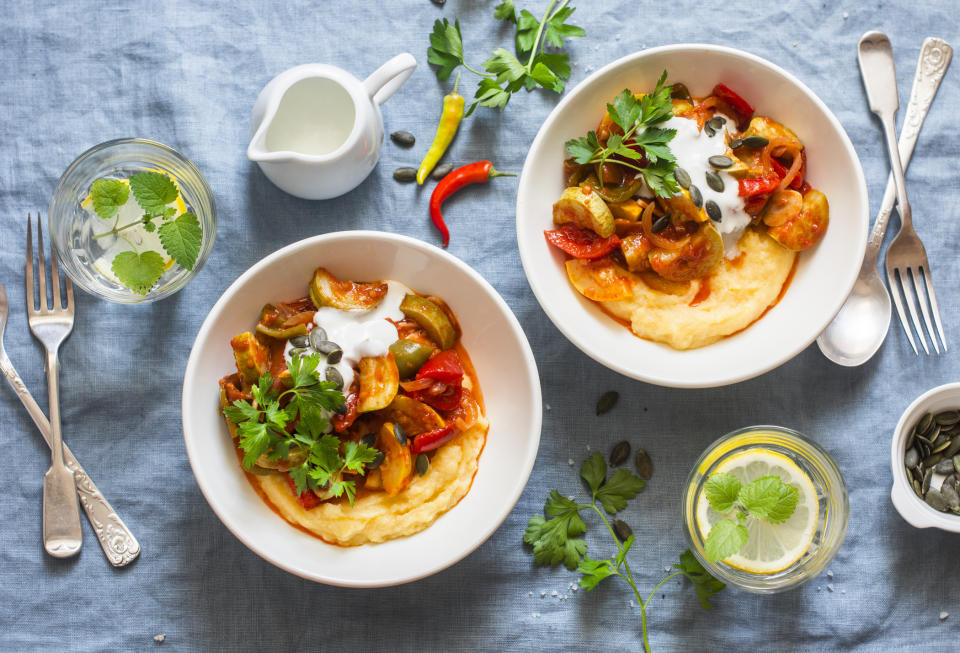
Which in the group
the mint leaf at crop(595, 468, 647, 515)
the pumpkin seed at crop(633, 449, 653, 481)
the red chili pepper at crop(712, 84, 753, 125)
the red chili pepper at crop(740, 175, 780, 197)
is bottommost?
the mint leaf at crop(595, 468, 647, 515)

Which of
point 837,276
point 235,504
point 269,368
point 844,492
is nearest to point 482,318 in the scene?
point 269,368

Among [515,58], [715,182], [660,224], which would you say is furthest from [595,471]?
[515,58]

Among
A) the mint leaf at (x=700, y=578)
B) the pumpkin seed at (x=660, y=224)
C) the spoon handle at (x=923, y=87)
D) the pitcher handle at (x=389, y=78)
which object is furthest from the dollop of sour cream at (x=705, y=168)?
the mint leaf at (x=700, y=578)

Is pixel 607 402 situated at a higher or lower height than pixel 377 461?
higher

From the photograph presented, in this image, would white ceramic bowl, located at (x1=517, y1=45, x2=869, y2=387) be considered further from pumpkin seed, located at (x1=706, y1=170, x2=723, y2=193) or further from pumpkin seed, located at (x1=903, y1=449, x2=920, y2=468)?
pumpkin seed, located at (x1=903, y1=449, x2=920, y2=468)

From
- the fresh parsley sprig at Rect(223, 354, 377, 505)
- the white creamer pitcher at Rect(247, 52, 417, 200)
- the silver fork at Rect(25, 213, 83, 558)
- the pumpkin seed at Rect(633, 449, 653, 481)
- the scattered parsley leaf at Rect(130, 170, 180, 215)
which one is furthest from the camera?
the pumpkin seed at Rect(633, 449, 653, 481)

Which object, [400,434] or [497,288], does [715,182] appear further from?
[400,434]

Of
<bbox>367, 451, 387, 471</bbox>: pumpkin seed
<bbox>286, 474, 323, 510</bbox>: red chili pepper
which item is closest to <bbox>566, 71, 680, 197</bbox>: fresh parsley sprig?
<bbox>367, 451, 387, 471</bbox>: pumpkin seed
